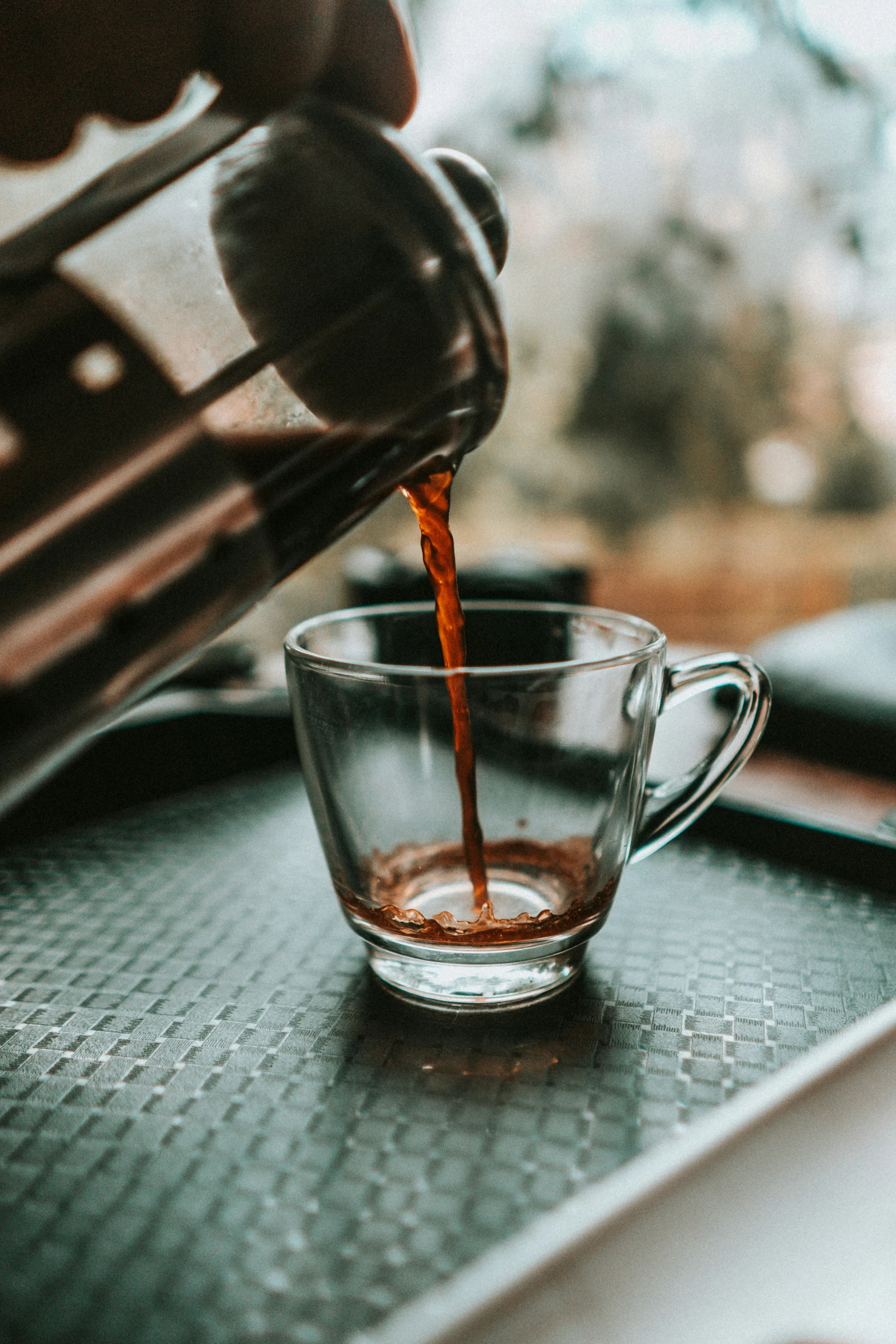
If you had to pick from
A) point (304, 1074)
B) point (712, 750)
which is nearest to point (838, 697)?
point (712, 750)

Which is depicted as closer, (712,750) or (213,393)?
(213,393)

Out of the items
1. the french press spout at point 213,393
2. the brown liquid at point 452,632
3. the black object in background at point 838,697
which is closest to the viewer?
the french press spout at point 213,393

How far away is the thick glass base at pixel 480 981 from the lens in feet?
1.11

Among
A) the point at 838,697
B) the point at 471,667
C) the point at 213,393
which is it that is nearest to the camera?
the point at 213,393

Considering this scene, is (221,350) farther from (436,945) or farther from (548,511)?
(548,511)

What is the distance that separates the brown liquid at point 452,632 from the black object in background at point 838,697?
12.8 inches

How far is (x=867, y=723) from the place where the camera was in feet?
2.18

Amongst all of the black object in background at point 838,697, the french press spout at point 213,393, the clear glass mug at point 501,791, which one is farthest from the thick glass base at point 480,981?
the black object in background at point 838,697

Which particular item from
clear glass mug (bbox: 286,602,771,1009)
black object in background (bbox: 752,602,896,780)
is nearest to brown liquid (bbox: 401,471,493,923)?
clear glass mug (bbox: 286,602,771,1009)

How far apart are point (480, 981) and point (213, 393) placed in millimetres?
204

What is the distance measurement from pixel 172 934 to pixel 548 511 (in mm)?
1799

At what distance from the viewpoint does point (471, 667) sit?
1.21ft

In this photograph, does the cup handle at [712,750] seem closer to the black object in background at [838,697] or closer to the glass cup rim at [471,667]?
the glass cup rim at [471,667]

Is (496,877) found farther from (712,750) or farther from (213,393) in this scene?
(213,393)
